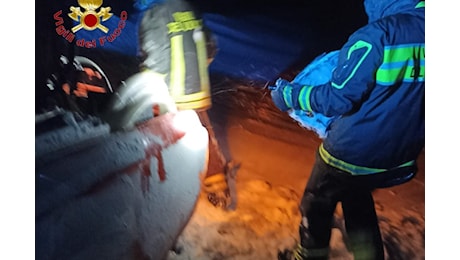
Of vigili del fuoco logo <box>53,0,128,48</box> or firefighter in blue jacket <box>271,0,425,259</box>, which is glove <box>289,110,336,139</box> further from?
vigili del fuoco logo <box>53,0,128,48</box>

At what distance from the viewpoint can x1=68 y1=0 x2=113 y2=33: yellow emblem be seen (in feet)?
4.76

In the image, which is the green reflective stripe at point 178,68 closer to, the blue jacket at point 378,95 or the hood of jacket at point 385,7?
the blue jacket at point 378,95

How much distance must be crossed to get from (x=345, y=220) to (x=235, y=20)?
629mm

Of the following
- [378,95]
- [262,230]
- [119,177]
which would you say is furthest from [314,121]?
[119,177]

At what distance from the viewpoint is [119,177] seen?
1.43 meters

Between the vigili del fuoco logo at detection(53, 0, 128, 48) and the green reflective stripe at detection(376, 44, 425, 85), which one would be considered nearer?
the green reflective stripe at detection(376, 44, 425, 85)

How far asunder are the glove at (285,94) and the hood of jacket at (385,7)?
275 mm

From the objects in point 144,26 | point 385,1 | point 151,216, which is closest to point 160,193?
point 151,216

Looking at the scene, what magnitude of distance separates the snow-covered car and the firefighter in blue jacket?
0.31 meters

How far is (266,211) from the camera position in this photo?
1425mm

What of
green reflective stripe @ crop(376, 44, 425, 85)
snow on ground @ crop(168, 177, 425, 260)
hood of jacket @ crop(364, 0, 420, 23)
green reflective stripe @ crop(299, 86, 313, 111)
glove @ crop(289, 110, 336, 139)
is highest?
hood of jacket @ crop(364, 0, 420, 23)

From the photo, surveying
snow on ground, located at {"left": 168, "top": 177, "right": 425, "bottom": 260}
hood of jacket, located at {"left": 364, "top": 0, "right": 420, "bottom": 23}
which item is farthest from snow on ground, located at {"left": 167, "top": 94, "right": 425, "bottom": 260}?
hood of jacket, located at {"left": 364, "top": 0, "right": 420, "bottom": 23}
